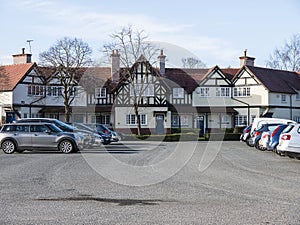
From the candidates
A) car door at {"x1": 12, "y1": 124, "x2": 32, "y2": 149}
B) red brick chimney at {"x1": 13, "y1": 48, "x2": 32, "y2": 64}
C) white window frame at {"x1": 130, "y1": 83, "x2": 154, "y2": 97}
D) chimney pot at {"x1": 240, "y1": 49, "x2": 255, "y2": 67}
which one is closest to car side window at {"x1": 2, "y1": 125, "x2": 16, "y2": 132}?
car door at {"x1": 12, "y1": 124, "x2": 32, "y2": 149}

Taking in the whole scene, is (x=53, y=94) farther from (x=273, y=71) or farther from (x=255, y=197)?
(x=255, y=197)

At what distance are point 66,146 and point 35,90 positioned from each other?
33697 millimetres

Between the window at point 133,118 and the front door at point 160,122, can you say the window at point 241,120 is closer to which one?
the front door at point 160,122

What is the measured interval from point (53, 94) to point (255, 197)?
165 feet

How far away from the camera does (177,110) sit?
194 feet

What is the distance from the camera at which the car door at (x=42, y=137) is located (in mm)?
25391

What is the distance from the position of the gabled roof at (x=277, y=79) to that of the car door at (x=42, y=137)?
37.4 metres

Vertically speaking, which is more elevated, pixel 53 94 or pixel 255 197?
pixel 53 94

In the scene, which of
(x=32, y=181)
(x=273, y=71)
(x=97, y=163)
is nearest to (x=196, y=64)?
(x=273, y=71)

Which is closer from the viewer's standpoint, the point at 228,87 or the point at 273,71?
the point at 228,87

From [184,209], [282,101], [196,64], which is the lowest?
[184,209]

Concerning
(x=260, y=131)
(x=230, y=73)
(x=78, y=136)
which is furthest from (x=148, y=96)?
(x=78, y=136)

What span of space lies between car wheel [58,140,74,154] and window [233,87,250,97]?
3764 centimetres

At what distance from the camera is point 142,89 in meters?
56.9
